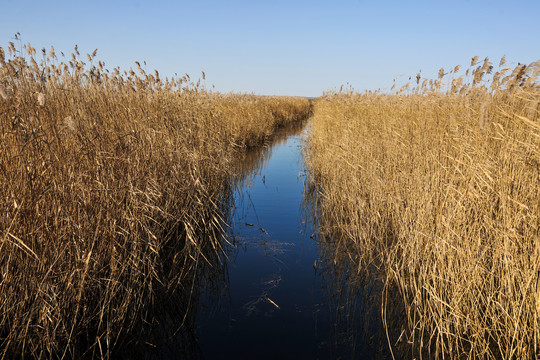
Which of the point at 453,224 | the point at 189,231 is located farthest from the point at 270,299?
the point at 453,224

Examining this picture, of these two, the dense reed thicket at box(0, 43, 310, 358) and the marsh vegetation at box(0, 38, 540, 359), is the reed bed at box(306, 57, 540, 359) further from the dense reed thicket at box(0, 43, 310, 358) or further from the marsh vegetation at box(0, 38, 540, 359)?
the dense reed thicket at box(0, 43, 310, 358)

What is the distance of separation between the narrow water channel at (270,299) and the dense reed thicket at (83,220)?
0.29m

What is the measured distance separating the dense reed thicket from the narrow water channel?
29 cm

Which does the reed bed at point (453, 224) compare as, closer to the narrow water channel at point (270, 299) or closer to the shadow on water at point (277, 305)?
the shadow on water at point (277, 305)

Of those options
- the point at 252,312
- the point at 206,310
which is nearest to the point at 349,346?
the point at 252,312

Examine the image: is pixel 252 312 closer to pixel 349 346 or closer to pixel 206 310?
pixel 206 310

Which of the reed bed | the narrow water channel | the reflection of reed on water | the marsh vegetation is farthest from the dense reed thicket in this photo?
the reed bed

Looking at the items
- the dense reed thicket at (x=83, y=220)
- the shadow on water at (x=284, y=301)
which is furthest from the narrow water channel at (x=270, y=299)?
the dense reed thicket at (x=83, y=220)

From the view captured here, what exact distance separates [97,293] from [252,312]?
123cm

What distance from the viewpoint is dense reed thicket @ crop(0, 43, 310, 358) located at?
1834mm

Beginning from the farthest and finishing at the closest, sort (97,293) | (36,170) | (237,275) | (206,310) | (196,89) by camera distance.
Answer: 1. (196,89)
2. (237,275)
3. (206,310)
4. (97,293)
5. (36,170)

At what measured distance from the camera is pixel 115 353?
2.16 m

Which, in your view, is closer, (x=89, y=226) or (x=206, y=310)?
(x=89, y=226)

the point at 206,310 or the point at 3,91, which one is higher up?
the point at 3,91
